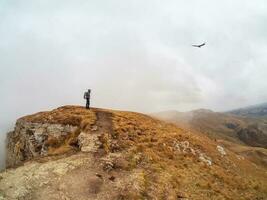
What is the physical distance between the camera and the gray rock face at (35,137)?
5325 centimetres

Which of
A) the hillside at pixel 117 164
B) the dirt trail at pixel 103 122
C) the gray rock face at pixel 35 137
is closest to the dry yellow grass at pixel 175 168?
the hillside at pixel 117 164

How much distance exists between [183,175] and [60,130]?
2257cm

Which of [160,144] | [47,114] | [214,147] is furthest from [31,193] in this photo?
[214,147]

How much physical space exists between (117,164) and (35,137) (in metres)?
21.9

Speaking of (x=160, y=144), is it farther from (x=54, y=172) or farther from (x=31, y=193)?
(x=31, y=193)

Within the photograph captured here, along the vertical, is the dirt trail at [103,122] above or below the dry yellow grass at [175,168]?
above

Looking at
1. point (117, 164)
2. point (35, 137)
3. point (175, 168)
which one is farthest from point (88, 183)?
point (35, 137)

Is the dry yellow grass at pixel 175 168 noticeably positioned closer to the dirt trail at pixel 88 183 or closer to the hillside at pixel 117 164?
the hillside at pixel 117 164

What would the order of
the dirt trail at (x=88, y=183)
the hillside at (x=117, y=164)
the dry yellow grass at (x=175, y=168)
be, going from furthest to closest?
the dry yellow grass at (x=175, y=168)
the hillside at (x=117, y=164)
the dirt trail at (x=88, y=183)

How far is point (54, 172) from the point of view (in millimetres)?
37812

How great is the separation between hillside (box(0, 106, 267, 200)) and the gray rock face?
7.0 inches

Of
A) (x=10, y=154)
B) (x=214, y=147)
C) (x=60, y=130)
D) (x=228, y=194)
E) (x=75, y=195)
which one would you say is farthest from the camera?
(x=10, y=154)

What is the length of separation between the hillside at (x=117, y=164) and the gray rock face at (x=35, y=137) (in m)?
0.18

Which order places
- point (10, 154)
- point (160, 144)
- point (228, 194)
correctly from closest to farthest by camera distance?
1. point (228, 194)
2. point (160, 144)
3. point (10, 154)
